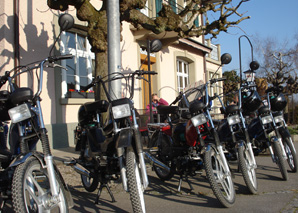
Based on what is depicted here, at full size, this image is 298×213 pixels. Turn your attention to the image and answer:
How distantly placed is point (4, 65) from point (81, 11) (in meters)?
2.57

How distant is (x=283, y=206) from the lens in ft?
11.3

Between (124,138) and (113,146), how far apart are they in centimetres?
42

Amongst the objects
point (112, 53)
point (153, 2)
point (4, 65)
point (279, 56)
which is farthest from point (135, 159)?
point (279, 56)

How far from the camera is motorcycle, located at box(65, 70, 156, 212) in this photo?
2.88 metres

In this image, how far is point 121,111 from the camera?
10.4ft

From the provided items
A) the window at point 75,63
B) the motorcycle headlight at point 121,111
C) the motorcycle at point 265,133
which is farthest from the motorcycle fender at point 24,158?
the window at point 75,63

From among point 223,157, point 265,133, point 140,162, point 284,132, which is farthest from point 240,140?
point 140,162

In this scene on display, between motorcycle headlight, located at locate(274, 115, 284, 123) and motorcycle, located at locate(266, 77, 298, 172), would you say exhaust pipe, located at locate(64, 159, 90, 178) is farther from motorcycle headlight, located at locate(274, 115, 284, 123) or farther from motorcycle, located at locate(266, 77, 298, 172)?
motorcycle headlight, located at locate(274, 115, 284, 123)

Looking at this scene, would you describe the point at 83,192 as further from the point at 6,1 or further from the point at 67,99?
the point at 6,1

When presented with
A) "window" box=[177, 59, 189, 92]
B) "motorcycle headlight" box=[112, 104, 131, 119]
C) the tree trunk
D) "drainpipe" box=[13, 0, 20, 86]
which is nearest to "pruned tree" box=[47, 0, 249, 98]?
the tree trunk

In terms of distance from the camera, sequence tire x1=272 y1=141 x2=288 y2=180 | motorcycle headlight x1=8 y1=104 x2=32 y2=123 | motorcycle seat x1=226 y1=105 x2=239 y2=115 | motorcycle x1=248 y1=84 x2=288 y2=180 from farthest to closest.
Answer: motorcycle x1=248 y1=84 x2=288 y2=180 → tire x1=272 y1=141 x2=288 y2=180 → motorcycle seat x1=226 y1=105 x2=239 y2=115 → motorcycle headlight x1=8 y1=104 x2=32 y2=123

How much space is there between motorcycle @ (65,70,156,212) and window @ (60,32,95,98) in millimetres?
4743

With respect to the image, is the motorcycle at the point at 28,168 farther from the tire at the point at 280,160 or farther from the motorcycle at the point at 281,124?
the motorcycle at the point at 281,124

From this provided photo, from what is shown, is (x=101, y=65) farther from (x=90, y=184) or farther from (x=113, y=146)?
(x=113, y=146)
